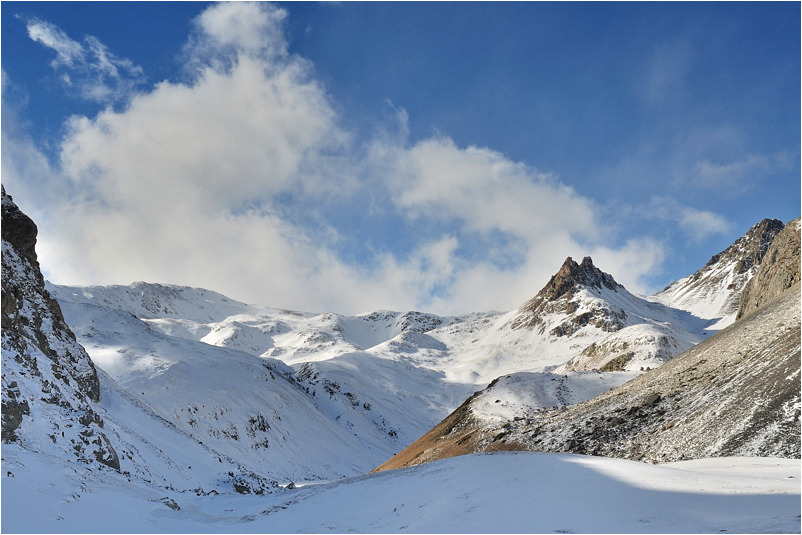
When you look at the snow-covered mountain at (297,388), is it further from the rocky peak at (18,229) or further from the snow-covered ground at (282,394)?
the rocky peak at (18,229)

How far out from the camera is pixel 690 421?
2198 cm

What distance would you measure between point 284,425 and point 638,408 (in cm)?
4737

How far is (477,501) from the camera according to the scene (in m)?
11.4

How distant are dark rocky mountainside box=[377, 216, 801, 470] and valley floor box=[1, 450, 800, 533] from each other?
5198 millimetres

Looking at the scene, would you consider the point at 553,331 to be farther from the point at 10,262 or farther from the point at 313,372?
the point at 10,262

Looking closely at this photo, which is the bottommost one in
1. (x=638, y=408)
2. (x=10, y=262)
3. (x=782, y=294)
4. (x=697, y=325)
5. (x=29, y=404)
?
(x=638, y=408)

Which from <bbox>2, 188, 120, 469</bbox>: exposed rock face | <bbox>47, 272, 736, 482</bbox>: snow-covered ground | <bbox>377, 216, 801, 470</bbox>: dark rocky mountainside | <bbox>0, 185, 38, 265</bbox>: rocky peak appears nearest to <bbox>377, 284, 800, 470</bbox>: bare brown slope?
<bbox>377, 216, 801, 470</bbox>: dark rocky mountainside

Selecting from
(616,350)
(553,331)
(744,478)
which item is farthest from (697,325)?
(744,478)

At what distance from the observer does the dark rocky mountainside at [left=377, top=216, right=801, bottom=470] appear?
62.3 ft

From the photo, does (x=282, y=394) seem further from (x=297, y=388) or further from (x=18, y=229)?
(x=18, y=229)

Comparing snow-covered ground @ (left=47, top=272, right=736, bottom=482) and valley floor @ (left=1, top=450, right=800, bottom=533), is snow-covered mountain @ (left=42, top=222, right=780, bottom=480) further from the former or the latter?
valley floor @ (left=1, top=450, right=800, bottom=533)

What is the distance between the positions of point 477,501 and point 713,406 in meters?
16.9

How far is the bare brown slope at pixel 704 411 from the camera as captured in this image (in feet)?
61.9

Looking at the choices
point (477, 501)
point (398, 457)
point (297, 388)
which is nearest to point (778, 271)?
point (477, 501)
